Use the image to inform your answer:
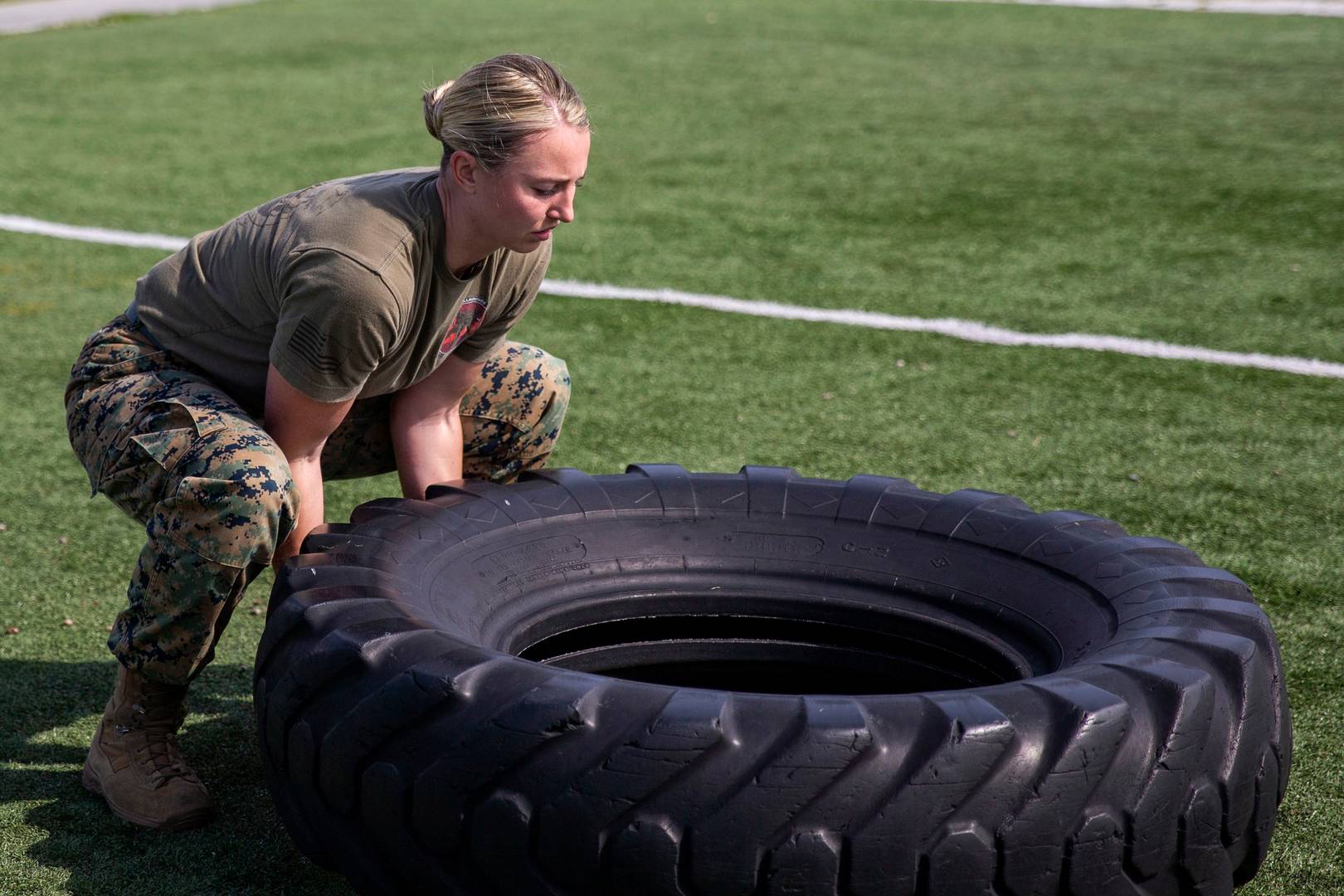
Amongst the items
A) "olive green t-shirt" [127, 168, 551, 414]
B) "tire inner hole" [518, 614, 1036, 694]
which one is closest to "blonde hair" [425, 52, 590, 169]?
"olive green t-shirt" [127, 168, 551, 414]

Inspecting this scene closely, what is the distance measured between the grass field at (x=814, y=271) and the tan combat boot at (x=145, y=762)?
0.13 ft

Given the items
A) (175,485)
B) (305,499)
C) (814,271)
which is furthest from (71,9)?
(175,485)

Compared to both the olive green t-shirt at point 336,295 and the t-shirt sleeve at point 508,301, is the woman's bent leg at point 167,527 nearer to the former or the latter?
the olive green t-shirt at point 336,295

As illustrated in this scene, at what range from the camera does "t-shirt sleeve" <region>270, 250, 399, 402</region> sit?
2.36 metres

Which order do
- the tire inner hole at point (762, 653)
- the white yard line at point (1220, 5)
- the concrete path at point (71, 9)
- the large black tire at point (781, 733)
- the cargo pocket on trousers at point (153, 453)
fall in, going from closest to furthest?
the large black tire at point (781, 733) < the cargo pocket on trousers at point (153, 453) < the tire inner hole at point (762, 653) < the white yard line at point (1220, 5) < the concrete path at point (71, 9)

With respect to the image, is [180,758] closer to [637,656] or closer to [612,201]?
[637,656]

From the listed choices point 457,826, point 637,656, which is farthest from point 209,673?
point 457,826

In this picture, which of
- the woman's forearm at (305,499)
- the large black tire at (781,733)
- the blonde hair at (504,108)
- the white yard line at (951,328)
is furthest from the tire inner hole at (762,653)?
the white yard line at (951,328)

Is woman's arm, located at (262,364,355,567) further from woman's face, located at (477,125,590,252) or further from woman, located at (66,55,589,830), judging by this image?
woman's face, located at (477,125,590,252)

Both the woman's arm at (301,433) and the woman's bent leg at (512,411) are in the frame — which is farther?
the woman's bent leg at (512,411)

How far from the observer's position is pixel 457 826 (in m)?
1.88

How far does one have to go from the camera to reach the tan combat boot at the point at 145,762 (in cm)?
248

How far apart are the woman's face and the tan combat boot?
37.7 inches

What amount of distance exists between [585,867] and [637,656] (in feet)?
2.77
